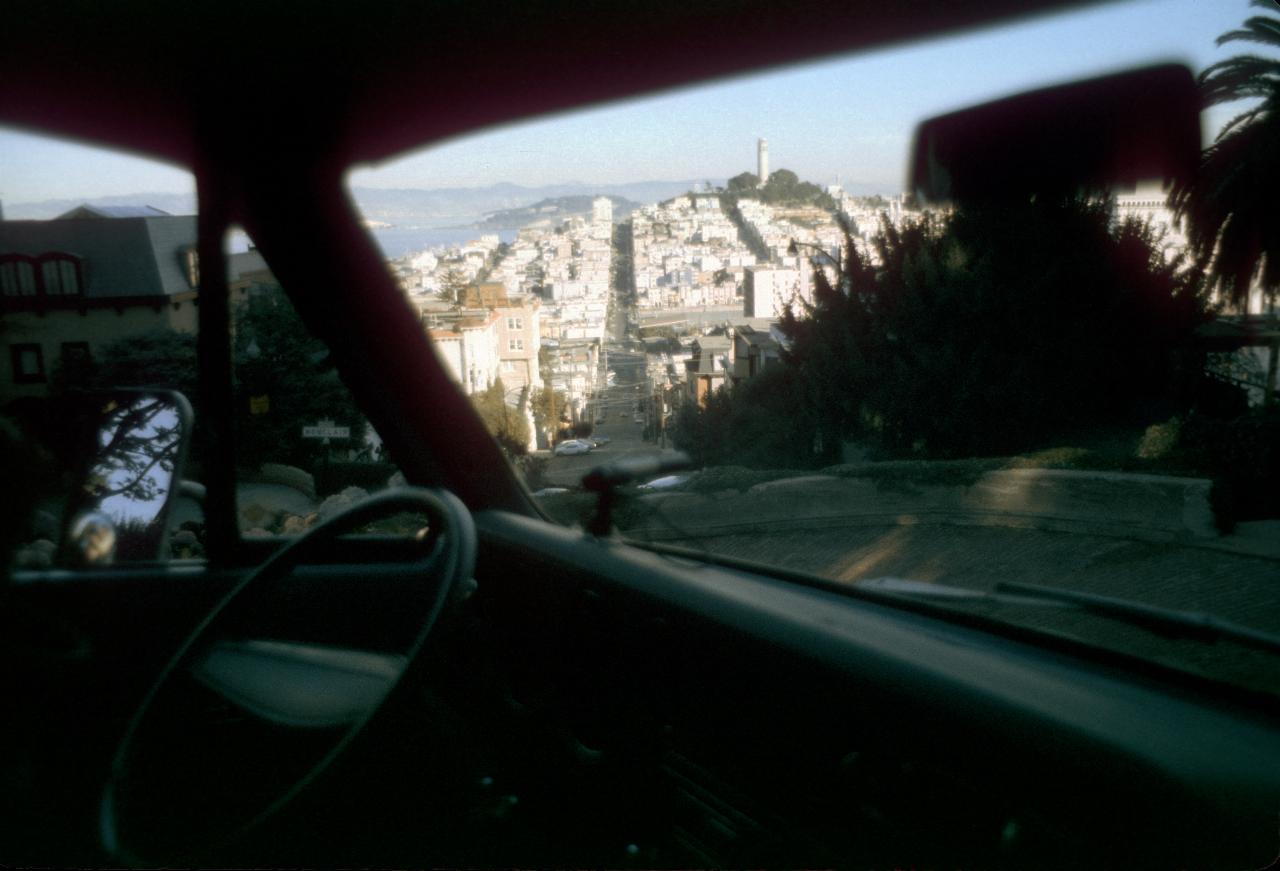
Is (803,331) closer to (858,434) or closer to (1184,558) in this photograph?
(858,434)

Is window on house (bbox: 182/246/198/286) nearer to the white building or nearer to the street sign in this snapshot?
the street sign

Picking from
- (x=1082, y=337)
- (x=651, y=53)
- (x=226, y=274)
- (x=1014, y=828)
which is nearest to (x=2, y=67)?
(x=226, y=274)

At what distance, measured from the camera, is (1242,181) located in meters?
1.45

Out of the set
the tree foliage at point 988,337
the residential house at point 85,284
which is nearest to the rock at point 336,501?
the residential house at point 85,284

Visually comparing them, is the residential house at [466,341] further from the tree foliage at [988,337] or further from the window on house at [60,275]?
the tree foliage at [988,337]

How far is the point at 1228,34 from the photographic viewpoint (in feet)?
4.83

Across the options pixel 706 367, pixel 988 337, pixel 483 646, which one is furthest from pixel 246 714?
pixel 988 337

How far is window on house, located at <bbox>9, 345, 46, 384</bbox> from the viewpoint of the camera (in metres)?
2.29

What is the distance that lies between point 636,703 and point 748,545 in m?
0.48

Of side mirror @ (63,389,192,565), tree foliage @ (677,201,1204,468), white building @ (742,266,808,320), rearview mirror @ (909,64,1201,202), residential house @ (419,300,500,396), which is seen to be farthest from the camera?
residential house @ (419,300,500,396)

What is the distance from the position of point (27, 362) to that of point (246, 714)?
0.99 metres

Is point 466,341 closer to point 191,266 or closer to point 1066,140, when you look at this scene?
point 191,266

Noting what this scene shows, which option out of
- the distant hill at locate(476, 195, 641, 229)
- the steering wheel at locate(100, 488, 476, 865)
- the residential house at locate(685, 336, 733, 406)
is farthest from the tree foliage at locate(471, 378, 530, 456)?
the residential house at locate(685, 336, 733, 406)

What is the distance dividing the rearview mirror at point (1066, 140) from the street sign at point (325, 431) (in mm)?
1888
